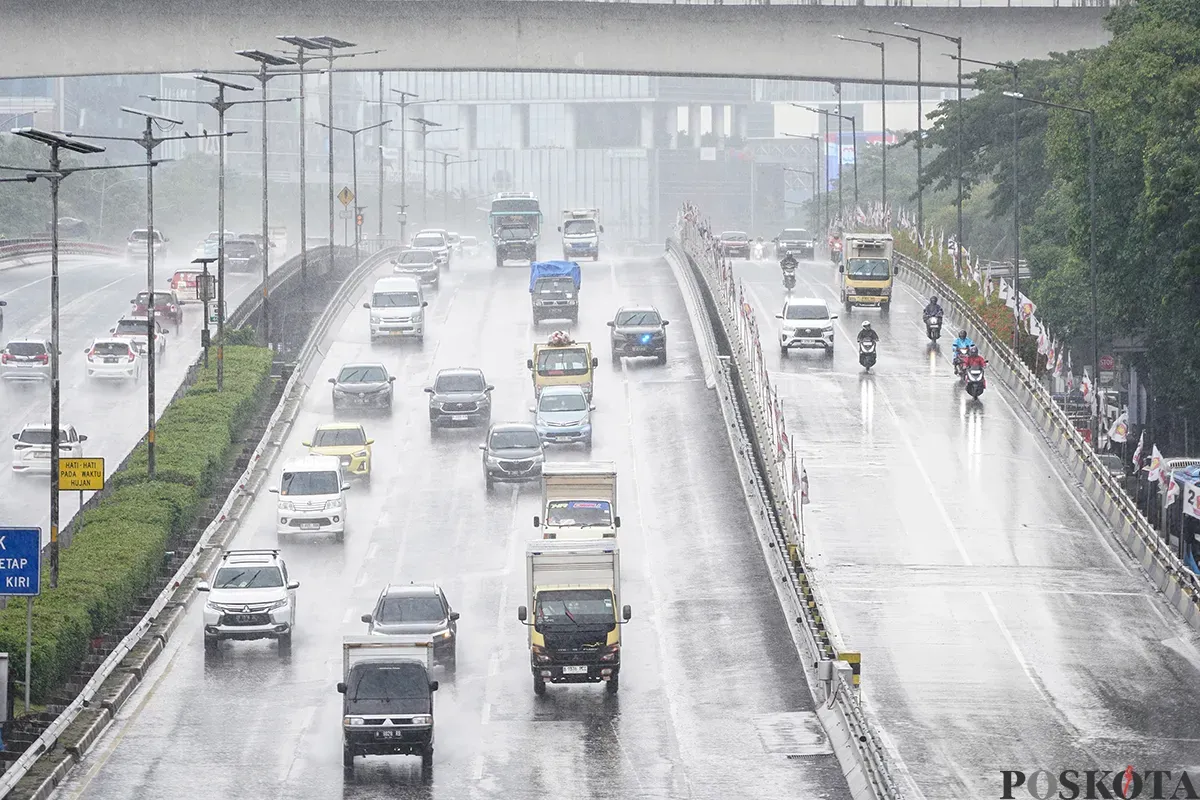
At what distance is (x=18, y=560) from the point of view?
107 ft

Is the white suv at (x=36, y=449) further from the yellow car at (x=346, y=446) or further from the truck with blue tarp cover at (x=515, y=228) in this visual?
the truck with blue tarp cover at (x=515, y=228)

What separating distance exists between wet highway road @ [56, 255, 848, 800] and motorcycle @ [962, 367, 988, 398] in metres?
8.50

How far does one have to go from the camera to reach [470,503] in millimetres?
53844

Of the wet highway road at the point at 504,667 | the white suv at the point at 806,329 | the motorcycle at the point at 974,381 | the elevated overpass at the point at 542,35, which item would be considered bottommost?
the wet highway road at the point at 504,667

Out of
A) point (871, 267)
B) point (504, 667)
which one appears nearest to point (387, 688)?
point (504, 667)

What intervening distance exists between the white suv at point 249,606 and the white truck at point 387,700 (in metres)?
7.71

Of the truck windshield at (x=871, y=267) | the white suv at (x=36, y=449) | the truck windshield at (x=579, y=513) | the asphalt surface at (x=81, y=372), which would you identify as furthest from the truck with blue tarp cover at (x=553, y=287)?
the truck windshield at (x=579, y=513)

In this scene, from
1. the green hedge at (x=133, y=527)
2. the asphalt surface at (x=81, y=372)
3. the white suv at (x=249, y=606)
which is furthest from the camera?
the asphalt surface at (x=81, y=372)

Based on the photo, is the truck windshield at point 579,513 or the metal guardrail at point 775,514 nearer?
the metal guardrail at point 775,514

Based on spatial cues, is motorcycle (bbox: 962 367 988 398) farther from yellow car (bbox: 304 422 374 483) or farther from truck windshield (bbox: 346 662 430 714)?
truck windshield (bbox: 346 662 430 714)

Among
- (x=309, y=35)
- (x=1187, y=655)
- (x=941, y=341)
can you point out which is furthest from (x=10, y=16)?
(x=1187, y=655)

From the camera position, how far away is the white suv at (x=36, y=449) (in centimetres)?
5644

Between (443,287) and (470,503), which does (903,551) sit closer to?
(470,503)

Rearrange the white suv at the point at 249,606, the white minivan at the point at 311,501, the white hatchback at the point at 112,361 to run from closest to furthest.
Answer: the white suv at the point at 249,606, the white minivan at the point at 311,501, the white hatchback at the point at 112,361
